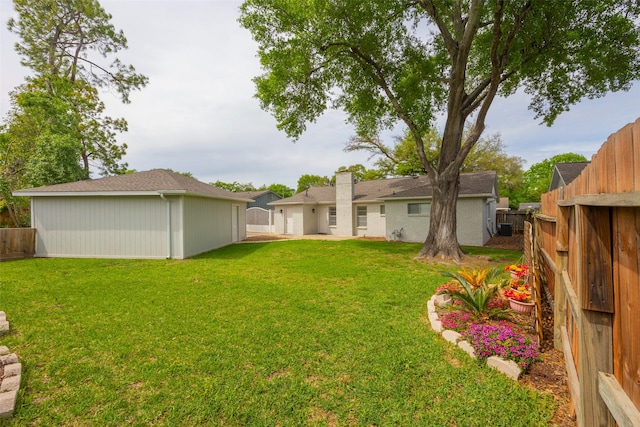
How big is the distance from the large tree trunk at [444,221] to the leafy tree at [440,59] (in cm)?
4

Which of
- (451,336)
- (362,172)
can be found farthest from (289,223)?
(362,172)

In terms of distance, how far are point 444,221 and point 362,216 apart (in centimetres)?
862

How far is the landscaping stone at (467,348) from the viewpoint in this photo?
127 inches

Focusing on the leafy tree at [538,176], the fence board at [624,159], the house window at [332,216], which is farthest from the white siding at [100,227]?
the leafy tree at [538,176]

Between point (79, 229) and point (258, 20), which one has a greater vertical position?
point (258, 20)

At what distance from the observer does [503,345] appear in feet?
10.3

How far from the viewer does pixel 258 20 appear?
955 centimetres

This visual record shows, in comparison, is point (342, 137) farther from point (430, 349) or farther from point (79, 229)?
point (430, 349)

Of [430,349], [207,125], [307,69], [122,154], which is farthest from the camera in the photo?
[122,154]

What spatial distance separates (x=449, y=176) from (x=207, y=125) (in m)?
11.0

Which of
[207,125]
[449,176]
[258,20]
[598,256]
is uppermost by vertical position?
[258,20]

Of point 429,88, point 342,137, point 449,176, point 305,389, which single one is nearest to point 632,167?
point 305,389

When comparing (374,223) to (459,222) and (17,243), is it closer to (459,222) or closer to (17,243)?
(459,222)

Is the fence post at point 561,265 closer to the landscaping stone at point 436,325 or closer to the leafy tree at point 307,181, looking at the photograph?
the landscaping stone at point 436,325
